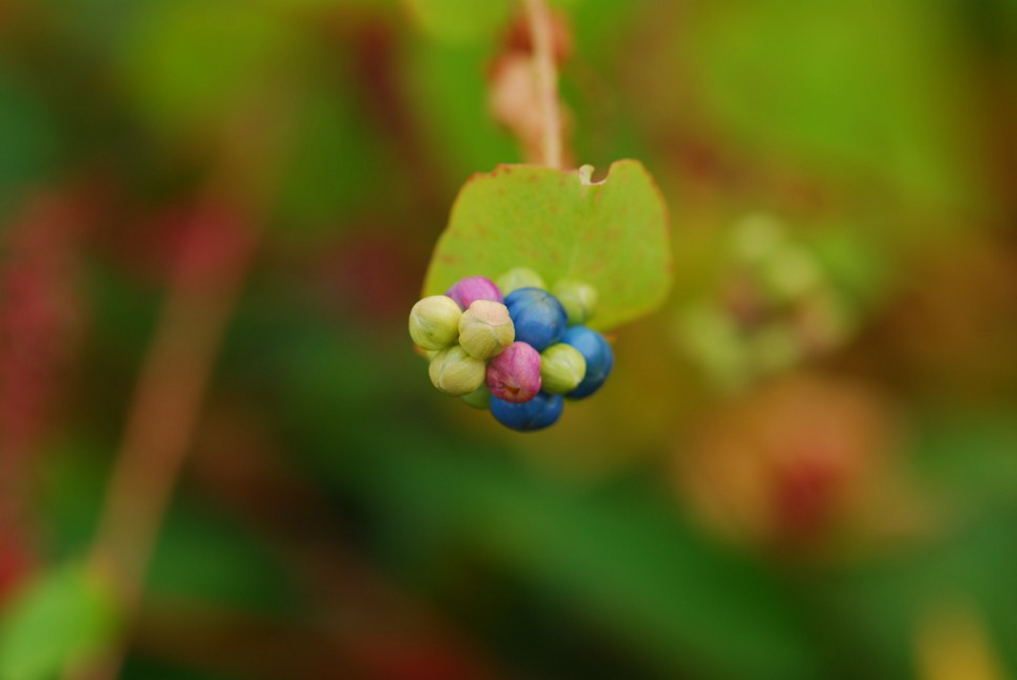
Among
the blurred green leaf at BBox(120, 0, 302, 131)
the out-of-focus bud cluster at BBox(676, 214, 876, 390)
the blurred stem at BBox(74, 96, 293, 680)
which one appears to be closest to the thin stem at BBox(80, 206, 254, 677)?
the blurred stem at BBox(74, 96, 293, 680)

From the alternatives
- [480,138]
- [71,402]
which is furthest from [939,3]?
[71,402]

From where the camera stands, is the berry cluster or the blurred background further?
the blurred background

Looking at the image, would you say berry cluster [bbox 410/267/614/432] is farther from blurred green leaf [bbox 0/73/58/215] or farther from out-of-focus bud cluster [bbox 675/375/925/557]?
blurred green leaf [bbox 0/73/58/215]

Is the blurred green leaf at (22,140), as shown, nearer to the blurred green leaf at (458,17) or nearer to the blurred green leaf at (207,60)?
the blurred green leaf at (207,60)

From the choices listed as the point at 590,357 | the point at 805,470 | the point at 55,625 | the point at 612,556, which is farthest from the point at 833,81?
the point at 55,625

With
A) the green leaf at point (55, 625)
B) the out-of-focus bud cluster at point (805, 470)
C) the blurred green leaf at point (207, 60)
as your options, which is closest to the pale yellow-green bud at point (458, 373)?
the green leaf at point (55, 625)

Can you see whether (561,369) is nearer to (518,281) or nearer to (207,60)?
(518,281)
